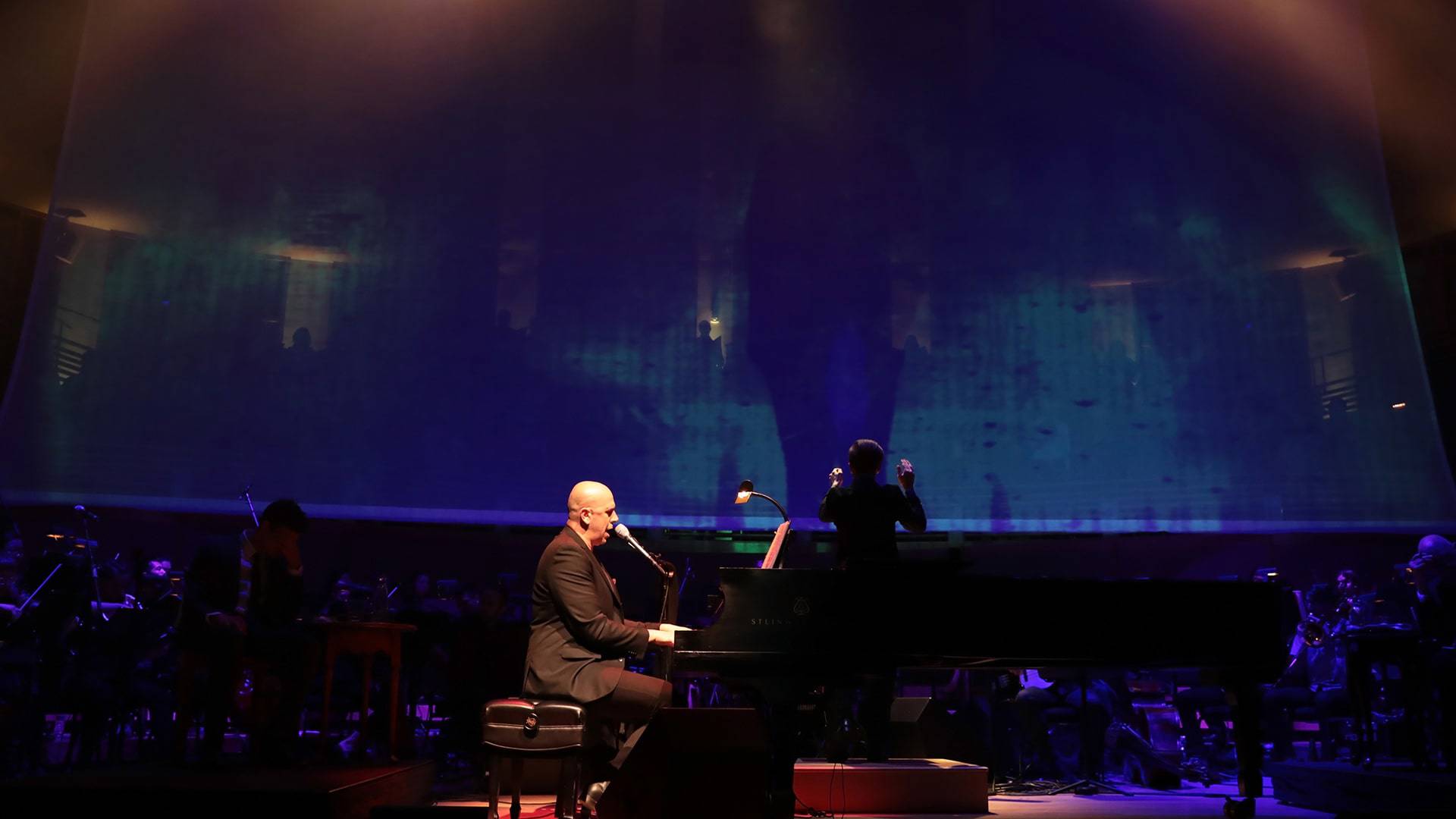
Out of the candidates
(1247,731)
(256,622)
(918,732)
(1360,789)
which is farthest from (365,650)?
(1360,789)

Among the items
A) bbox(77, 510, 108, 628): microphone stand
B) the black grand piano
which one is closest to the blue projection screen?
bbox(77, 510, 108, 628): microphone stand

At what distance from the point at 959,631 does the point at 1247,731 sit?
129cm

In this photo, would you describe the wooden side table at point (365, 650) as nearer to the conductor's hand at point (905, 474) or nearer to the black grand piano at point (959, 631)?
the black grand piano at point (959, 631)

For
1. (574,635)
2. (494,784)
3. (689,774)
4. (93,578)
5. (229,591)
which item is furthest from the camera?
(93,578)

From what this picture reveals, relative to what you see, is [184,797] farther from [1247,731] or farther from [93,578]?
[93,578]

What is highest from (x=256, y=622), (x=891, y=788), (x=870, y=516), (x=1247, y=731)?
(x=870, y=516)

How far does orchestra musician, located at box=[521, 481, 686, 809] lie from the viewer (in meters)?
3.37

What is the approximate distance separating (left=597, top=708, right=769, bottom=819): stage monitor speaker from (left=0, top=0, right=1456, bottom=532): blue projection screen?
4524 millimetres

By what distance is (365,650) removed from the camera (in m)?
4.73

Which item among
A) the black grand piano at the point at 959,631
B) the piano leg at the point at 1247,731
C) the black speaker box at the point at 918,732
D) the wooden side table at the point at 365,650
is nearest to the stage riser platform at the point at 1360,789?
the piano leg at the point at 1247,731

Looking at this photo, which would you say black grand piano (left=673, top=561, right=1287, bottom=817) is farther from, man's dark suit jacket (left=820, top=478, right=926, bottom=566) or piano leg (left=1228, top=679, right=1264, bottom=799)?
man's dark suit jacket (left=820, top=478, right=926, bottom=566)

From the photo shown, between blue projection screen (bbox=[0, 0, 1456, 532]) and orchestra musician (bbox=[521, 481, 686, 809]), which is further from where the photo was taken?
blue projection screen (bbox=[0, 0, 1456, 532])

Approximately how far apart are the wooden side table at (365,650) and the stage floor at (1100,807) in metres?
0.51

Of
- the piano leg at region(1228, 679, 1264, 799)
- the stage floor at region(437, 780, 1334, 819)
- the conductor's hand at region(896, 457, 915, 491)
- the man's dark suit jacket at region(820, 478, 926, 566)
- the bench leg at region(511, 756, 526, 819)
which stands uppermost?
the conductor's hand at region(896, 457, 915, 491)
